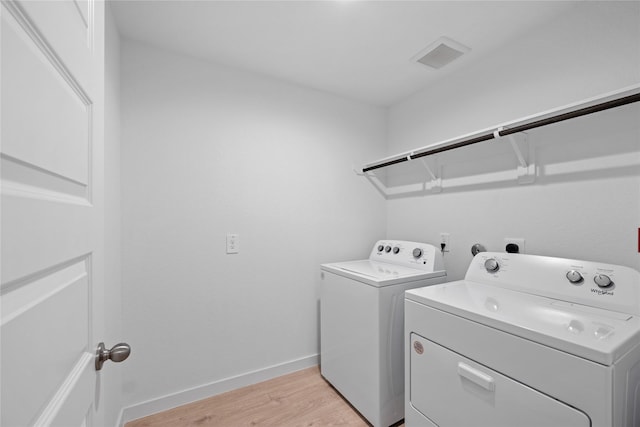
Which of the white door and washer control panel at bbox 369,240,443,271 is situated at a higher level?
the white door

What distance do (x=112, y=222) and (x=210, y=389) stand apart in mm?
1260

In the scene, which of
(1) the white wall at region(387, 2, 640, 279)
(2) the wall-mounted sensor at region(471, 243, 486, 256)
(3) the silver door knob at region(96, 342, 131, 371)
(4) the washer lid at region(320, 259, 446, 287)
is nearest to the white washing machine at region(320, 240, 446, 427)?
(4) the washer lid at region(320, 259, 446, 287)

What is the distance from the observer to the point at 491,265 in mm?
1507

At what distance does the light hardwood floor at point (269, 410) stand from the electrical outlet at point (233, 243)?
0.98 m

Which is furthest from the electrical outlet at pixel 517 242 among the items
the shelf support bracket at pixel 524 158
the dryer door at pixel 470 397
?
the dryer door at pixel 470 397

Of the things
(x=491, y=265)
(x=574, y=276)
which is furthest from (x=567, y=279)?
(x=491, y=265)

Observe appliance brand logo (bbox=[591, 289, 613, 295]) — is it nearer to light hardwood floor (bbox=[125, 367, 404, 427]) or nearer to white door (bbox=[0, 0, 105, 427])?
light hardwood floor (bbox=[125, 367, 404, 427])

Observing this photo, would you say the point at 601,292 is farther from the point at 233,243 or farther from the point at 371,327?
the point at 233,243

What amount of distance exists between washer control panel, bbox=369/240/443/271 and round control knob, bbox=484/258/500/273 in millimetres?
337

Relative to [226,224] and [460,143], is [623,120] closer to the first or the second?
[460,143]

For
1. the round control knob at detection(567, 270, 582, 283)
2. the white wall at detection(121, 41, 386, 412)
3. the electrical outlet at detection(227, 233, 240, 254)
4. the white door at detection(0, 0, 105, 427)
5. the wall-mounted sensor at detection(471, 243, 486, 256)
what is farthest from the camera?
the electrical outlet at detection(227, 233, 240, 254)

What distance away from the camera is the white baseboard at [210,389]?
5.34ft

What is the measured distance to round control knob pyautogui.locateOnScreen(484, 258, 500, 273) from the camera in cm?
149

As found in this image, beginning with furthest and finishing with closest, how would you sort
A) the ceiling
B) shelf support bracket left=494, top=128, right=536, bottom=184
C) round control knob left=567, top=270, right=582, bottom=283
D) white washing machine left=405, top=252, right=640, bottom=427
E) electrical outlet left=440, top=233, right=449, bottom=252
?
electrical outlet left=440, top=233, right=449, bottom=252 → shelf support bracket left=494, top=128, right=536, bottom=184 → the ceiling → round control knob left=567, top=270, right=582, bottom=283 → white washing machine left=405, top=252, right=640, bottom=427
